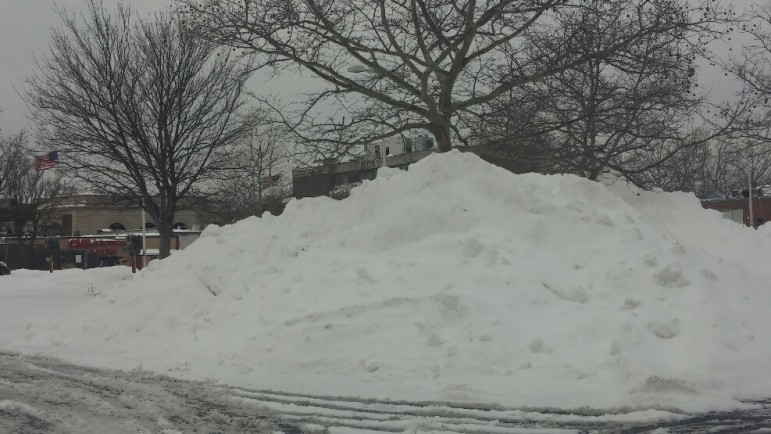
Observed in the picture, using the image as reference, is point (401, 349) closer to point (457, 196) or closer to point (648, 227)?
point (457, 196)

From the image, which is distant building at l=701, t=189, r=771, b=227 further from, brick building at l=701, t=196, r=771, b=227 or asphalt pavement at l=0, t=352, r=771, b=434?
asphalt pavement at l=0, t=352, r=771, b=434

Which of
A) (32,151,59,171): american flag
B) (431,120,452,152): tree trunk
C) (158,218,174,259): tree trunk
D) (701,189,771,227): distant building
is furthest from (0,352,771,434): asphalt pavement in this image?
(701,189,771,227): distant building

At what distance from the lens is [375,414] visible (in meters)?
5.35

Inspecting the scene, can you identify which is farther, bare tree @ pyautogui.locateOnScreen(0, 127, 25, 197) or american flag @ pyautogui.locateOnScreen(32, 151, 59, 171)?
bare tree @ pyautogui.locateOnScreen(0, 127, 25, 197)

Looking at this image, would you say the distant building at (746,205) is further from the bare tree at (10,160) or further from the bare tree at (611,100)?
the bare tree at (10,160)

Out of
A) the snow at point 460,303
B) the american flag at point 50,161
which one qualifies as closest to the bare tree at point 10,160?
the american flag at point 50,161

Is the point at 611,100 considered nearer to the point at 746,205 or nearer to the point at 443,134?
the point at 443,134

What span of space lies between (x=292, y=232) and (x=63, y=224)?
65.0 m

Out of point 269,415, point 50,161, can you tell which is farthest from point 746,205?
point 269,415

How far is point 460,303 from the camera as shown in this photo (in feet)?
23.4

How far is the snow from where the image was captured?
6172mm

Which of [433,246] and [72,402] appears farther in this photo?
[433,246]

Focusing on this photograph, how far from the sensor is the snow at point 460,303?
6.17 meters

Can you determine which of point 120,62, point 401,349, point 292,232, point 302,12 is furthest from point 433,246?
point 120,62
